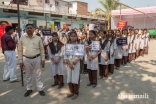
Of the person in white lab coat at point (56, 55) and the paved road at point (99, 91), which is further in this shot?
the person in white lab coat at point (56, 55)

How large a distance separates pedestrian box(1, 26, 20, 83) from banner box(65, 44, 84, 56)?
6.84 feet

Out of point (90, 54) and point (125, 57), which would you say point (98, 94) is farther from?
point (125, 57)

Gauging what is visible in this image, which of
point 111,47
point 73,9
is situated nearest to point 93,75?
point 111,47

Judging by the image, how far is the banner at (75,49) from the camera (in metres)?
3.76

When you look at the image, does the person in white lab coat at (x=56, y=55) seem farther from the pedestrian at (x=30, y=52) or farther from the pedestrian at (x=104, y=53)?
the pedestrian at (x=104, y=53)

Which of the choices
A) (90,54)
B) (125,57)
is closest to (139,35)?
(125,57)

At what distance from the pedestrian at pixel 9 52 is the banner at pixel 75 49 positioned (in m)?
2.09

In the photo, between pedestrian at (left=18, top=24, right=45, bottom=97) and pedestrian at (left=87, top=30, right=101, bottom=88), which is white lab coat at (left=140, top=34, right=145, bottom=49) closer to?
pedestrian at (left=87, top=30, right=101, bottom=88)

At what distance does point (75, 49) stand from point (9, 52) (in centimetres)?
239

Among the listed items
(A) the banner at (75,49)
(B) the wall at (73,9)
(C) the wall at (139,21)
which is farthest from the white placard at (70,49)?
(B) the wall at (73,9)

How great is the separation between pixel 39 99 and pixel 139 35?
6.92m

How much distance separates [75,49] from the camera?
3795 mm

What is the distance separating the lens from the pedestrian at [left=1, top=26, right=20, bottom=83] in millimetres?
4820

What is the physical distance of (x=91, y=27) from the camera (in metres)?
7.83
